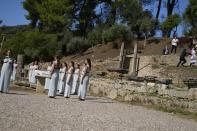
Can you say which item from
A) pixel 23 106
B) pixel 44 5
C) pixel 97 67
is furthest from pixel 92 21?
pixel 23 106

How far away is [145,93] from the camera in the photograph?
76.1ft

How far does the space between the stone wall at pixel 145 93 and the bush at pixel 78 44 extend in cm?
3007

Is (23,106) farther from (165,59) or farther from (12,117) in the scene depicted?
(165,59)

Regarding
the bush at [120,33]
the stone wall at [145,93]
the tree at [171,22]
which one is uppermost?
the tree at [171,22]

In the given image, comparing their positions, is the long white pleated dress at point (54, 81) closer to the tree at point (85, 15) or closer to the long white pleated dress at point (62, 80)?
the long white pleated dress at point (62, 80)

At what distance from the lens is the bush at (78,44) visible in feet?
192

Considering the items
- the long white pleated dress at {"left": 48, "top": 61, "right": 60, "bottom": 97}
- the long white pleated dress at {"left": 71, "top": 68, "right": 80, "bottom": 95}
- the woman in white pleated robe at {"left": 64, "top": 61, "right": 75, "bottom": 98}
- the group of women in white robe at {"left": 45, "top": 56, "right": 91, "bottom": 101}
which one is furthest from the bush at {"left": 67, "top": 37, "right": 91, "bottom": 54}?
the long white pleated dress at {"left": 48, "top": 61, "right": 60, "bottom": 97}

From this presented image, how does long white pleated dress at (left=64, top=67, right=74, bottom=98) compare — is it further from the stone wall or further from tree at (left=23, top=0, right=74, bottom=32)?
tree at (left=23, top=0, right=74, bottom=32)

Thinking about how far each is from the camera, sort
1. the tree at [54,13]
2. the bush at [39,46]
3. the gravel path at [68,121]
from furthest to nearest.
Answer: the tree at [54,13] < the bush at [39,46] < the gravel path at [68,121]

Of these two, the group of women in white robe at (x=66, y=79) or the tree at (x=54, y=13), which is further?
the tree at (x=54, y=13)

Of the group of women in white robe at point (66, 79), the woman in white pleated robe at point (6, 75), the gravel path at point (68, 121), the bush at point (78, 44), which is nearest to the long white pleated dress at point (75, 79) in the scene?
the group of women in white robe at point (66, 79)

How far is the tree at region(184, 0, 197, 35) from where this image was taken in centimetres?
5122

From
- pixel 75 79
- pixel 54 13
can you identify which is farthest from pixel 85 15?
pixel 75 79

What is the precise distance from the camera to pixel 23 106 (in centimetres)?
1431
